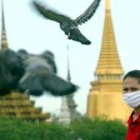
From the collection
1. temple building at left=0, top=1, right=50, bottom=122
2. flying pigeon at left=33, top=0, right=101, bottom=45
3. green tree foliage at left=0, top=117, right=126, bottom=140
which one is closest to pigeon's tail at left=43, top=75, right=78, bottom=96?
flying pigeon at left=33, top=0, right=101, bottom=45

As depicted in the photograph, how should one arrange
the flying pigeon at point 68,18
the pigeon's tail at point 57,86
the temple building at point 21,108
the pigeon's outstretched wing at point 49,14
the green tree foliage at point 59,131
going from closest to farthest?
the flying pigeon at point 68,18 → the pigeon's outstretched wing at point 49,14 → the pigeon's tail at point 57,86 → the green tree foliage at point 59,131 → the temple building at point 21,108

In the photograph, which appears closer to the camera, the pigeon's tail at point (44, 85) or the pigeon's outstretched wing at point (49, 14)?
the pigeon's outstretched wing at point (49, 14)

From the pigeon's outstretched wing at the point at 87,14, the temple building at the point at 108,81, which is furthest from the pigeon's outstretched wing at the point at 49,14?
the temple building at the point at 108,81

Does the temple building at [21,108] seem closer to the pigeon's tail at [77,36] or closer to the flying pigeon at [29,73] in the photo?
the flying pigeon at [29,73]

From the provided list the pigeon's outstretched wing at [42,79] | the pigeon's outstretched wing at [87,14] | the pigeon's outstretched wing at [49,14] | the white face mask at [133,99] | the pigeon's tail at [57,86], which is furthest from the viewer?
the pigeon's outstretched wing at [42,79]

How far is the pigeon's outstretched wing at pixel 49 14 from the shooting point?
977 centimetres

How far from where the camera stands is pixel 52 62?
1525cm

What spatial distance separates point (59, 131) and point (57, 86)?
91.8 ft

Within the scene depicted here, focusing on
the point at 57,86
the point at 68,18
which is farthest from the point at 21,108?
the point at 68,18

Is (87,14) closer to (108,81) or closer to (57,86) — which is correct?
(57,86)

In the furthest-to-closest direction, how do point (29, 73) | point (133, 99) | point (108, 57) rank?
point (108, 57) → point (29, 73) → point (133, 99)

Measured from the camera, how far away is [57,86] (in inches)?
568

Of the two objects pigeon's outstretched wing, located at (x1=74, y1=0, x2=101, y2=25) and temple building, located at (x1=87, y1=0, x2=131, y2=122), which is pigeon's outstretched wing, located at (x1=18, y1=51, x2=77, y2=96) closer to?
pigeon's outstretched wing, located at (x1=74, y1=0, x2=101, y2=25)

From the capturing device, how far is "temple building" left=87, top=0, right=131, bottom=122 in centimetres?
6341
